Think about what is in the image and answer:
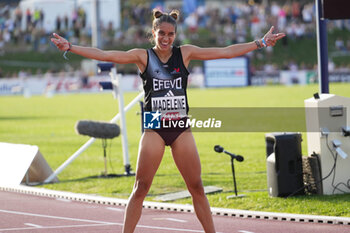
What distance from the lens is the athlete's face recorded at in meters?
6.02

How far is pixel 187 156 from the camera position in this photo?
6.00m

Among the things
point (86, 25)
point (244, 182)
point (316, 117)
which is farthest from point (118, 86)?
point (86, 25)

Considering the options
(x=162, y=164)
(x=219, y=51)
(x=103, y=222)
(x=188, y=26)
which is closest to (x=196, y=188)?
(x=219, y=51)

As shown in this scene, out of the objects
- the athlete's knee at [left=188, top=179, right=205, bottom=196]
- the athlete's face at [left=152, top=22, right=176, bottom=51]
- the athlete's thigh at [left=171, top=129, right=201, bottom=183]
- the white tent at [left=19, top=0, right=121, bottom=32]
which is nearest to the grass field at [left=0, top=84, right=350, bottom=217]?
the athlete's knee at [left=188, top=179, right=205, bottom=196]

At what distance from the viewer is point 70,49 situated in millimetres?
5871

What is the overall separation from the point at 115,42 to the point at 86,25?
2.36 m

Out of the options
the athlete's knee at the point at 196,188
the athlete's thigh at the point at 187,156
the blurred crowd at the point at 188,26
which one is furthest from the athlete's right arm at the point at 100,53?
the blurred crowd at the point at 188,26

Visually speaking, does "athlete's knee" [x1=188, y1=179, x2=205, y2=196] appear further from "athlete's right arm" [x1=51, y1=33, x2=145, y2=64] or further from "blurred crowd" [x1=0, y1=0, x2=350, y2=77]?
"blurred crowd" [x1=0, y1=0, x2=350, y2=77]

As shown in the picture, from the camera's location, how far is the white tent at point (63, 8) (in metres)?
49.5

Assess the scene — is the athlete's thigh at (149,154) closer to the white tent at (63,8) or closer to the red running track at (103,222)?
the red running track at (103,222)

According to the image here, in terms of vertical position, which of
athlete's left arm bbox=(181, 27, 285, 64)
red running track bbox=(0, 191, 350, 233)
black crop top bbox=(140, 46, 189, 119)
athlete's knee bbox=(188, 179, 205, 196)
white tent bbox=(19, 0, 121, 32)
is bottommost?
red running track bbox=(0, 191, 350, 233)

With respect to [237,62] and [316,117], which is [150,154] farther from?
[237,62]

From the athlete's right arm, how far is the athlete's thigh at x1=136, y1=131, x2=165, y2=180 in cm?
65

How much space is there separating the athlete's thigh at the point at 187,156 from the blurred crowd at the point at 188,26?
140 ft
